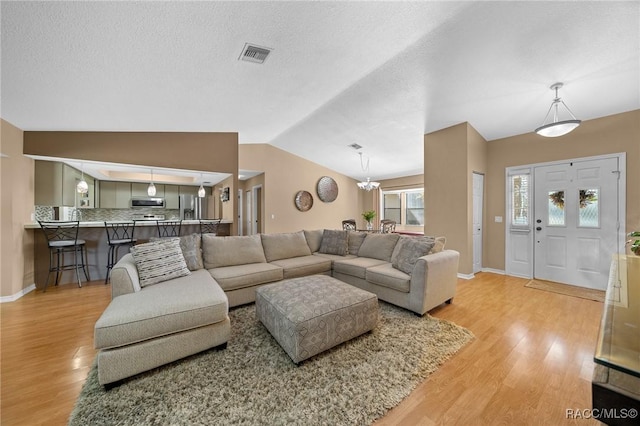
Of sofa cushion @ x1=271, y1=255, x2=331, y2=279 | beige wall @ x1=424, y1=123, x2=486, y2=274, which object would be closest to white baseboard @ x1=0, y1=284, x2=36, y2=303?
sofa cushion @ x1=271, y1=255, x2=331, y2=279

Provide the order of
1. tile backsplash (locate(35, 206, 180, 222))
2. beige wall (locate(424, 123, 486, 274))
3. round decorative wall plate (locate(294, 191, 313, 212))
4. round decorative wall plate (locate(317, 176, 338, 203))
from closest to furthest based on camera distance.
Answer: beige wall (locate(424, 123, 486, 274)) → tile backsplash (locate(35, 206, 180, 222)) → round decorative wall plate (locate(294, 191, 313, 212)) → round decorative wall plate (locate(317, 176, 338, 203))

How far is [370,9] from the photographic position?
1.98m

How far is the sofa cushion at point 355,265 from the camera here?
3188 millimetres

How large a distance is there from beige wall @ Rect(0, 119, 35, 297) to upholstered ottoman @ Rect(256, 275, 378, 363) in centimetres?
350

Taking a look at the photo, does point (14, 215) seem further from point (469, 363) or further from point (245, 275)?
point (469, 363)

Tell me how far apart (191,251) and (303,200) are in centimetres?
431

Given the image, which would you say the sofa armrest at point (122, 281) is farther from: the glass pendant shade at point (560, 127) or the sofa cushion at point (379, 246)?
the glass pendant shade at point (560, 127)

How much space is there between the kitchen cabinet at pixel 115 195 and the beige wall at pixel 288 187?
119 inches

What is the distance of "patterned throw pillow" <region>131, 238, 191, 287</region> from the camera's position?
2.31 metres

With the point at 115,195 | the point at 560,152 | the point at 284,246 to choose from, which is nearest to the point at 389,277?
the point at 284,246

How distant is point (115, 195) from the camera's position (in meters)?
5.93

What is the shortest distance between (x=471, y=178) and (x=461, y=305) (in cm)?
229

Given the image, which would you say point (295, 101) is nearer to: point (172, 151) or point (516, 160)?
point (172, 151)

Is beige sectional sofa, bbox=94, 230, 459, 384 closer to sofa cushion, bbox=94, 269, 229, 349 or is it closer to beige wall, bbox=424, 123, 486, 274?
sofa cushion, bbox=94, 269, 229, 349
